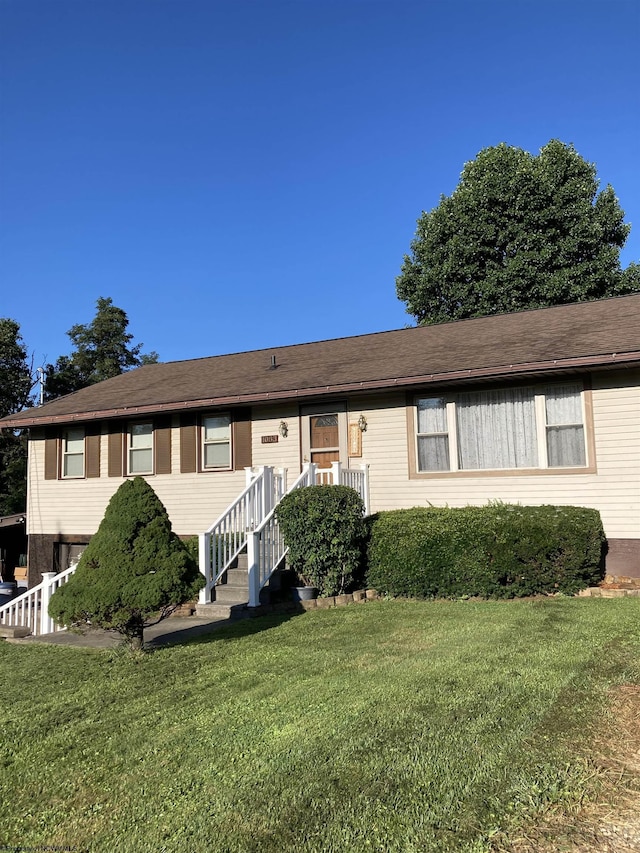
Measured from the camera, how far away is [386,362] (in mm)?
12375

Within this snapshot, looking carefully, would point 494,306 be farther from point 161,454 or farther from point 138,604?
point 138,604

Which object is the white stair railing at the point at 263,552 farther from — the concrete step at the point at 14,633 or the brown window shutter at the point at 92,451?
the brown window shutter at the point at 92,451

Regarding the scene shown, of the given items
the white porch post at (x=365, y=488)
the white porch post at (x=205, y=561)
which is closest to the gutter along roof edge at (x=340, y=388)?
the white porch post at (x=365, y=488)

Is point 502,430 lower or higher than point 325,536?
higher

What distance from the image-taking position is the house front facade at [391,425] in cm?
986

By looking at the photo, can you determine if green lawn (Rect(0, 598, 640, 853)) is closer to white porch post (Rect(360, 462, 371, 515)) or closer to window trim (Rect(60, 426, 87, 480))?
white porch post (Rect(360, 462, 371, 515))

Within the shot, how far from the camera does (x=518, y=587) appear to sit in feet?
28.3

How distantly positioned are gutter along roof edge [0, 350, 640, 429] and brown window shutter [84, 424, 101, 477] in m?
0.59

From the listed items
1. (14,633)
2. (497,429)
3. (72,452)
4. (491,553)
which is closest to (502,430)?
(497,429)

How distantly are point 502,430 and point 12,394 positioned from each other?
30.0 m

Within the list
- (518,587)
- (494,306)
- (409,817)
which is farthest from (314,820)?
(494,306)

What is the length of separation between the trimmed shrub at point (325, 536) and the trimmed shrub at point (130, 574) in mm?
2914

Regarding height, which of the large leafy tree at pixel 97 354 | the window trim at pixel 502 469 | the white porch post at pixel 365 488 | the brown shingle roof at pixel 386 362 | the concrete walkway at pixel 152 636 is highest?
the large leafy tree at pixel 97 354

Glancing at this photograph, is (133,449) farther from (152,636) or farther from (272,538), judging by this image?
(152,636)
